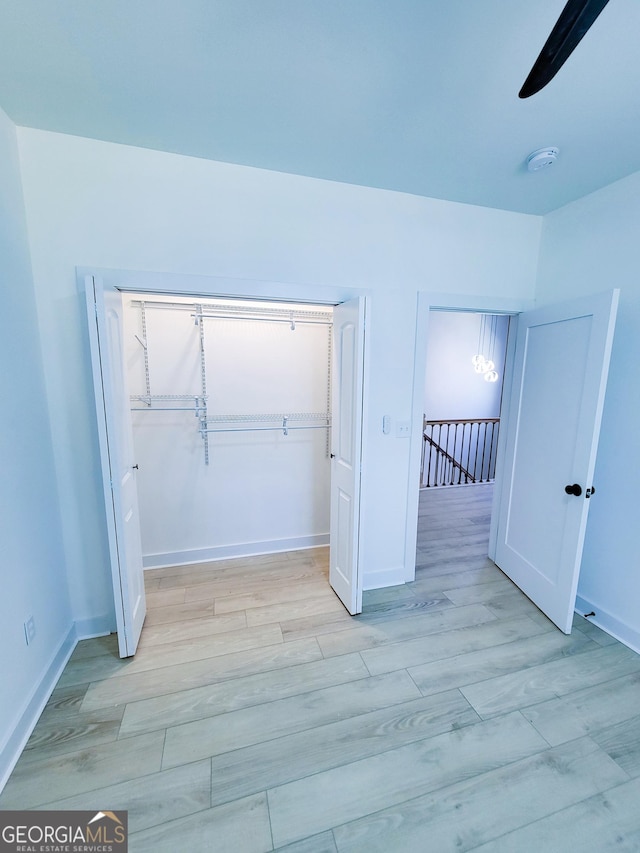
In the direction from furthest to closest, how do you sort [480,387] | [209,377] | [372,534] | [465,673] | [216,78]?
[480,387]
[209,377]
[372,534]
[465,673]
[216,78]

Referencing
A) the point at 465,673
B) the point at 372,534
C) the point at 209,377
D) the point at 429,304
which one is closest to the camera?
the point at 465,673

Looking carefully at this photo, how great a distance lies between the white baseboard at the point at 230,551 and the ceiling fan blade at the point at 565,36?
3054mm

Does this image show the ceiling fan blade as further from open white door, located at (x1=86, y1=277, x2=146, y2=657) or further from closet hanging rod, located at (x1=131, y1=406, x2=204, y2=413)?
closet hanging rod, located at (x1=131, y1=406, x2=204, y2=413)

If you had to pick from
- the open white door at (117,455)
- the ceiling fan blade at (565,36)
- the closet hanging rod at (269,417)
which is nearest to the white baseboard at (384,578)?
the closet hanging rod at (269,417)

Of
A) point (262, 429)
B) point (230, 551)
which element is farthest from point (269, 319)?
point (230, 551)

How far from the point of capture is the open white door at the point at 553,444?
1916 millimetres

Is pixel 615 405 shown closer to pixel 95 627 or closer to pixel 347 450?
pixel 347 450

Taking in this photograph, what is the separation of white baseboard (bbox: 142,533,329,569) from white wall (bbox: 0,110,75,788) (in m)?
0.96

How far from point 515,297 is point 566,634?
90.3 inches

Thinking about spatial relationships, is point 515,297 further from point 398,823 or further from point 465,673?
point 398,823

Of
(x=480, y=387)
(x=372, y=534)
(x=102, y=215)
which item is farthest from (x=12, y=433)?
(x=480, y=387)

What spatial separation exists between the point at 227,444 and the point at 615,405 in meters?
2.74

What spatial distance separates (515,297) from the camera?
2.51 metres

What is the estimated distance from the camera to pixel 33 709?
1.52 meters
